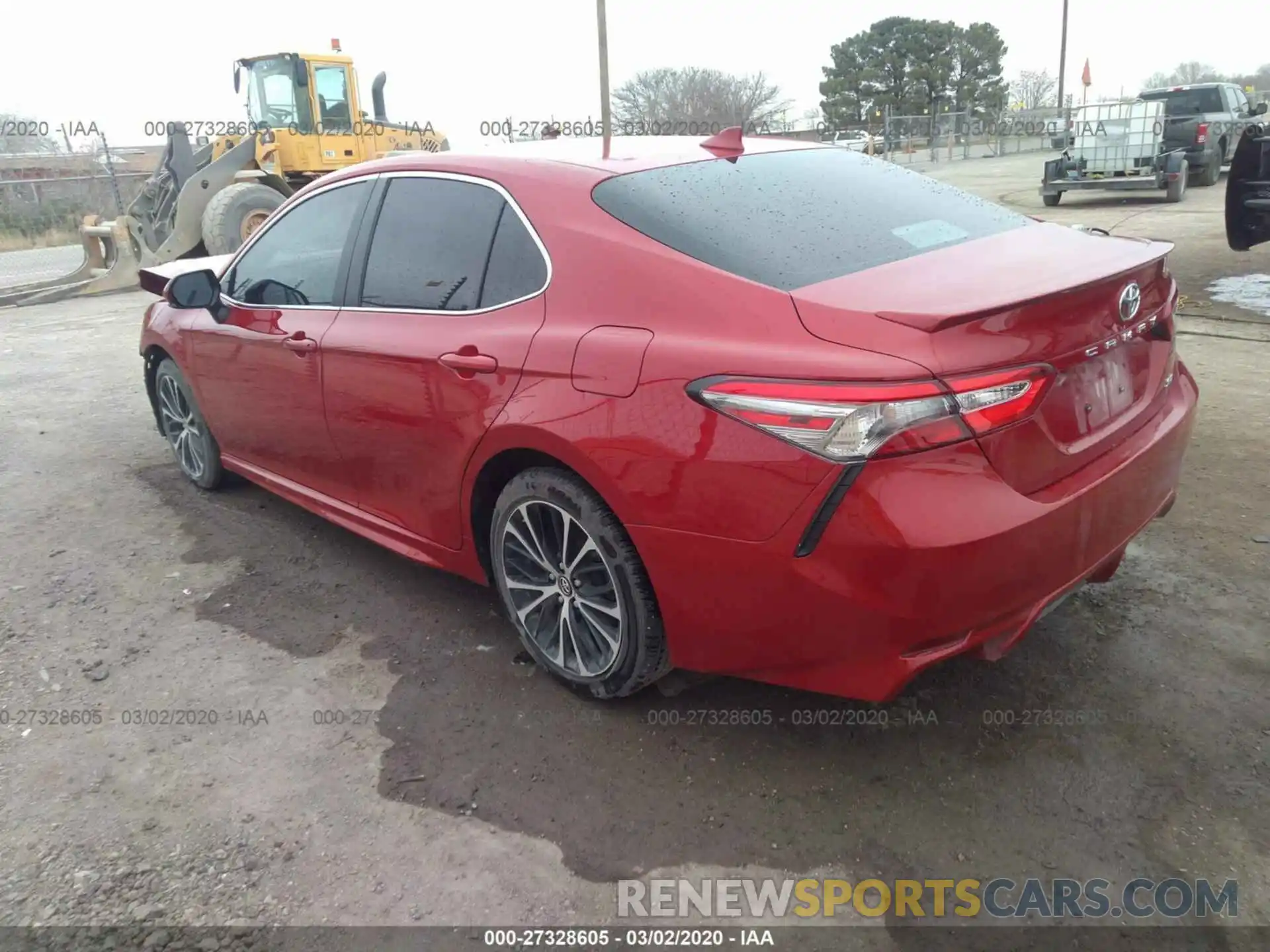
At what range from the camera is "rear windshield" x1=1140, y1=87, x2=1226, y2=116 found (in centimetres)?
1733

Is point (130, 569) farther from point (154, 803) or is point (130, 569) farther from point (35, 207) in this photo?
point (35, 207)

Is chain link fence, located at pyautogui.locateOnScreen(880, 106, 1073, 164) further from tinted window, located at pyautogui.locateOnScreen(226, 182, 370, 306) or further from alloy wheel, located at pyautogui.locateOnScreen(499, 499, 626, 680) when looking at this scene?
alloy wheel, located at pyautogui.locateOnScreen(499, 499, 626, 680)

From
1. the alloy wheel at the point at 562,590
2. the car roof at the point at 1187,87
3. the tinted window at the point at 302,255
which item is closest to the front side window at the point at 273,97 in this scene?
the tinted window at the point at 302,255

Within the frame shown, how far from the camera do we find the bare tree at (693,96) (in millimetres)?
40375

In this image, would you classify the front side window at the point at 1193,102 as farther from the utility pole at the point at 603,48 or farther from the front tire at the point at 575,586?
the front tire at the point at 575,586

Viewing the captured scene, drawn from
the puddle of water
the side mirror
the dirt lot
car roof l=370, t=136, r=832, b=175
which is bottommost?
the dirt lot

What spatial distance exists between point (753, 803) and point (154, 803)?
164 cm

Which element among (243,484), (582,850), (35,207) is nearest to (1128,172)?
(243,484)

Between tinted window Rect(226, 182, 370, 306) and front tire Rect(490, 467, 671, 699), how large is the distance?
1.28 meters

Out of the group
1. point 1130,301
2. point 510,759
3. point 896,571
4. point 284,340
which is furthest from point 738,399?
point 284,340

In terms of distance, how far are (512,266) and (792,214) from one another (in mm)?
849

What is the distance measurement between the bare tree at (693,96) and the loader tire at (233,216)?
95.4ft

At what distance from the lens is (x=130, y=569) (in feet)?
13.4

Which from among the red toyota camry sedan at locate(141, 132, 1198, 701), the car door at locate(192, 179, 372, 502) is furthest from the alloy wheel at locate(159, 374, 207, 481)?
the red toyota camry sedan at locate(141, 132, 1198, 701)
